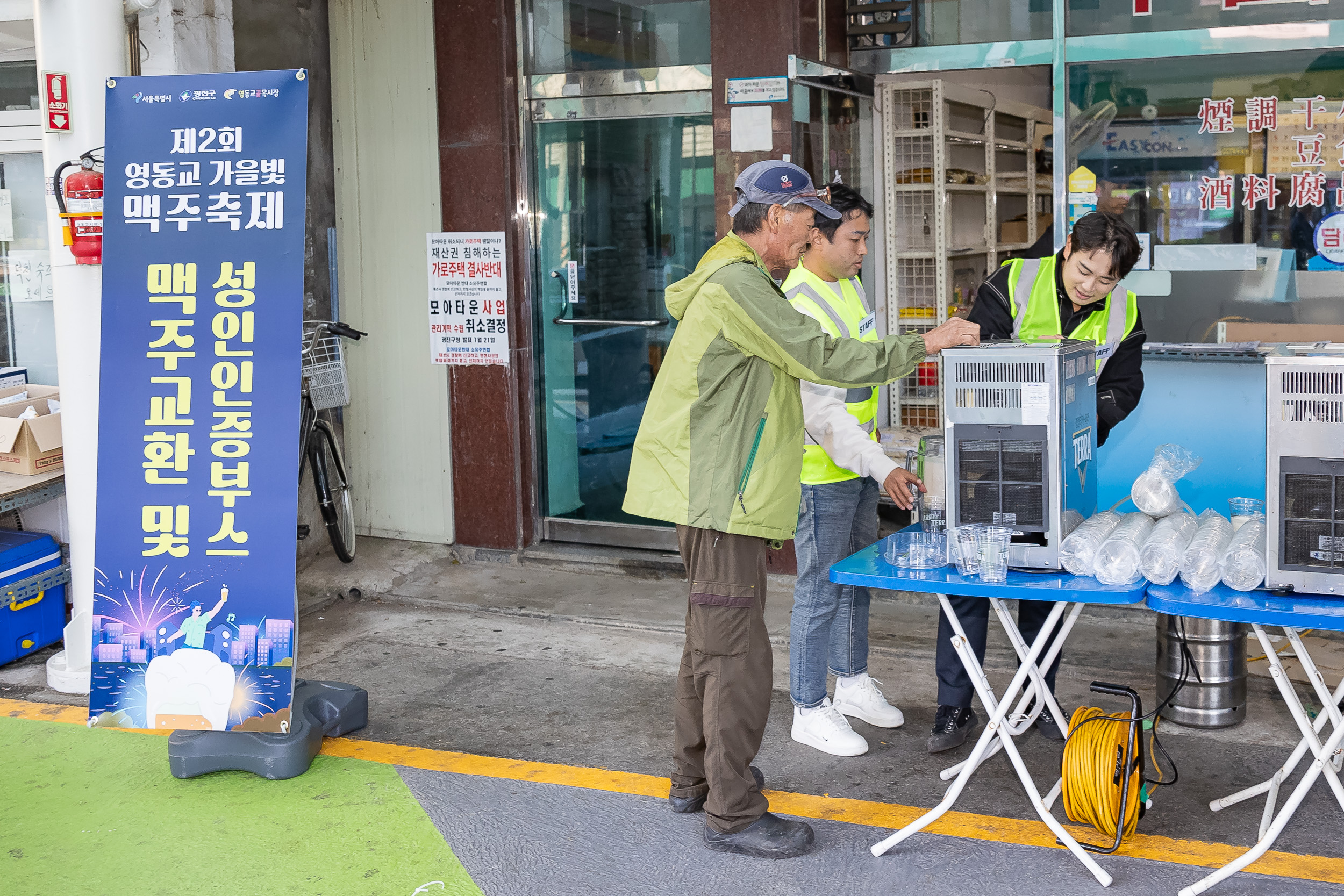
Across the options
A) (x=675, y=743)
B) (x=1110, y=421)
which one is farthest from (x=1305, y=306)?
(x=675, y=743)

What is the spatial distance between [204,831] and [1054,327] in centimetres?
328

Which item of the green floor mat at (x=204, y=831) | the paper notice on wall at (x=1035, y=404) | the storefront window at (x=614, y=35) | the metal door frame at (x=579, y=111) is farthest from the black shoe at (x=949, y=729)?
the storefront window at (x=614, y=35)

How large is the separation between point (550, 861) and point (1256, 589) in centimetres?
219

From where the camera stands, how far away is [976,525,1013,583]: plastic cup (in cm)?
366

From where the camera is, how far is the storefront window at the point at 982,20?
20.8 feet

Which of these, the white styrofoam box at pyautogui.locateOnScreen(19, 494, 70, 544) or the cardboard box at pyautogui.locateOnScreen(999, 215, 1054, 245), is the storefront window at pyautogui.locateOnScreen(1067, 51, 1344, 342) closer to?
the cardboard box at pyautogui.locateOnScreen(999, 215, 1054, 245)

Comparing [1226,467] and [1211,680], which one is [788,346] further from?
[1226,467]

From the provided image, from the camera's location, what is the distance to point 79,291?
5.36 metres

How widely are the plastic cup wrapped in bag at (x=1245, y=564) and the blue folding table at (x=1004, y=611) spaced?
0.73 ft

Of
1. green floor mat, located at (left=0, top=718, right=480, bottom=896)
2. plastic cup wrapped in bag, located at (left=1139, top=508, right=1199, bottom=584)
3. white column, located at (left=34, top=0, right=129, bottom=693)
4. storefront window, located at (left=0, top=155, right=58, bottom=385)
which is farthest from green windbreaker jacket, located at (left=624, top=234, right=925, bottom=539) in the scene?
storefront window, located at (left=0, top=155, right=58, bottom=385)

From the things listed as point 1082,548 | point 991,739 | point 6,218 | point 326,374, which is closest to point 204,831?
point 991,739

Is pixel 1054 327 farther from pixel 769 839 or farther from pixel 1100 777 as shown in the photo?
pixel 769 839

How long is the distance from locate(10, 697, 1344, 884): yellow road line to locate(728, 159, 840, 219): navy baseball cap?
1.94 meters

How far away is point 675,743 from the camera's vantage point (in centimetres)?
425
